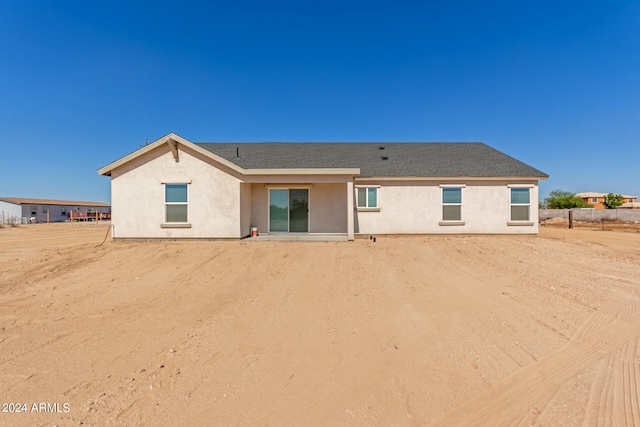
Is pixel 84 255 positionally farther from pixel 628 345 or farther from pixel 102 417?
pixel 628 345

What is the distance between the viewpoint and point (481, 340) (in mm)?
3900

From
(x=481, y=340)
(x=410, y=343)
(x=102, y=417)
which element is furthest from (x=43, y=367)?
(x=481, y=340)

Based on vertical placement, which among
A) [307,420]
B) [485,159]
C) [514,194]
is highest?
[485,159]

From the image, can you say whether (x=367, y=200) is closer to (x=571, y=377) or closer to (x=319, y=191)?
(x=319, y=191)

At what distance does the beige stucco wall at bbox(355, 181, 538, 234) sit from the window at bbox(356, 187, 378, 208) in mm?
231

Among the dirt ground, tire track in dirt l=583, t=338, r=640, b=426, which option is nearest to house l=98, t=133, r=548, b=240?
the dirt ground

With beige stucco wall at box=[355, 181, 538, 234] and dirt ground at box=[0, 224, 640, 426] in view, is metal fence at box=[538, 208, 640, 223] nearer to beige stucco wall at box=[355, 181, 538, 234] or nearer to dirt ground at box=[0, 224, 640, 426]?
beige stucco wall at box=[355, 181, 538, 234]

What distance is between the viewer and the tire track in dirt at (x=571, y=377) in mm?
2559

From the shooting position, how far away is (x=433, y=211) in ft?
41.4

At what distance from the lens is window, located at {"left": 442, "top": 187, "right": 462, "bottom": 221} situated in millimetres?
12625

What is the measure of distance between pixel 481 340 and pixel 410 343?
1.03 meters

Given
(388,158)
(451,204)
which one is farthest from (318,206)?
(451,204)

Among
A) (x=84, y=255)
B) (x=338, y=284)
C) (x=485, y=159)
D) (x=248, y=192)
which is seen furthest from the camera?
(x=485, y=159)

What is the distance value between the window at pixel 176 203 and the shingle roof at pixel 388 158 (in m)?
3.04
